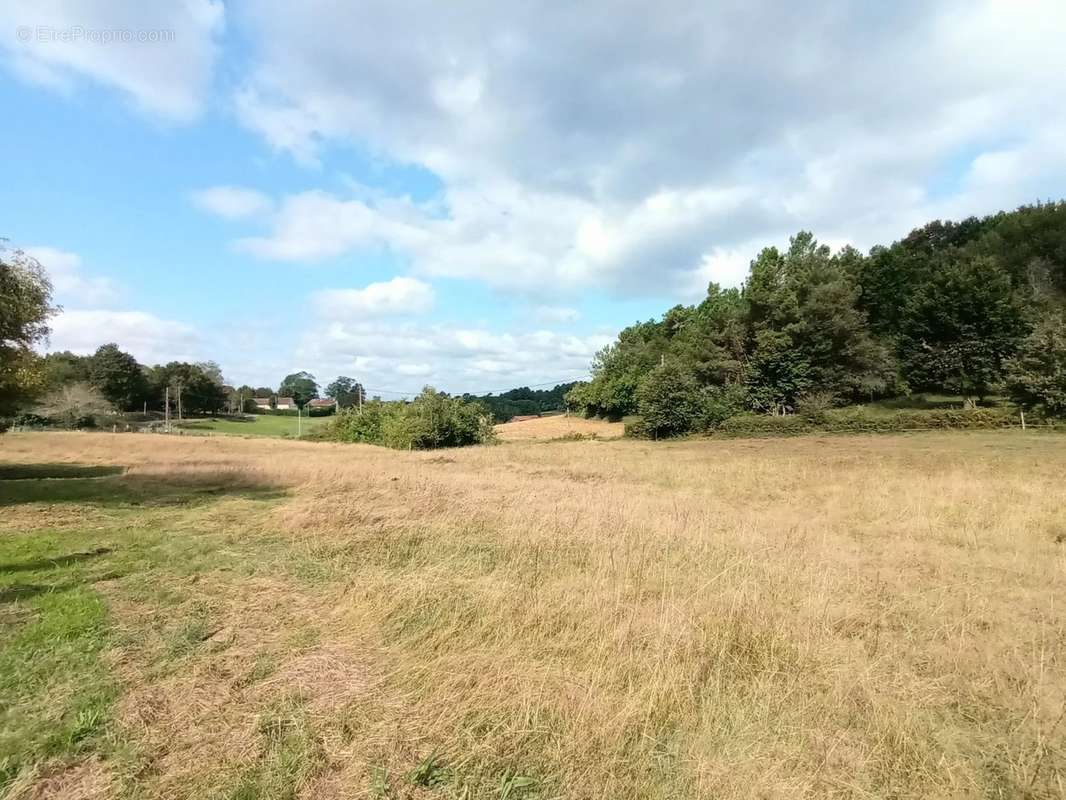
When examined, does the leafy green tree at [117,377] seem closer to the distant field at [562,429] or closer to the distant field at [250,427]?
the distant field at [250,427]

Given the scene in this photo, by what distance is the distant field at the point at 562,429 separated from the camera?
54.5 metres

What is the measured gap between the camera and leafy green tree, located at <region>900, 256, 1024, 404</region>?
1775 inches

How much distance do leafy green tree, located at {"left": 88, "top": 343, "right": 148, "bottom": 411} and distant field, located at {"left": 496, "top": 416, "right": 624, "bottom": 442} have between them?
58.5m

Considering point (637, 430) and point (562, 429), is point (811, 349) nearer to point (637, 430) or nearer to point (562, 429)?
point (637, 430)

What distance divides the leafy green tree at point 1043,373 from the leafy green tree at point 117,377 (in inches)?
4005

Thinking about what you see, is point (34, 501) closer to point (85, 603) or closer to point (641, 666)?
point (85, 603)

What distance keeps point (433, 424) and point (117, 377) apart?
63792mm

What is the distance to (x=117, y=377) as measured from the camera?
262 feet

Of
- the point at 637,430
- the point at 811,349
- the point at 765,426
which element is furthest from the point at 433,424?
the point at 811,349

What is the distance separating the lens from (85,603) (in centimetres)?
589

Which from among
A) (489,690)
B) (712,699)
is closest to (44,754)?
(489,690)

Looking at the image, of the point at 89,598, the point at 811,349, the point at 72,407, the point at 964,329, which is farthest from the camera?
the point at 72,407

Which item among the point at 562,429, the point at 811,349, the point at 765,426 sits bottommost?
the point at 562,429

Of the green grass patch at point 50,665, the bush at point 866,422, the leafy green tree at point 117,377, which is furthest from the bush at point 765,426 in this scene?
the leafy green tree at point 117,377
